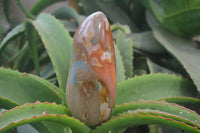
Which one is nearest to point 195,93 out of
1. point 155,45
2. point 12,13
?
point 155,45

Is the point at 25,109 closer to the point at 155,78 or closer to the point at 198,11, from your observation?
the point at 155,78

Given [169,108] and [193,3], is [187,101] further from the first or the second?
[193,3]

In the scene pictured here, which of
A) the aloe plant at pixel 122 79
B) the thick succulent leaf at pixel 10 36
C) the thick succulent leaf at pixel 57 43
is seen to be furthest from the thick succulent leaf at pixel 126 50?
the thick succulent leaf at pixel 10 36

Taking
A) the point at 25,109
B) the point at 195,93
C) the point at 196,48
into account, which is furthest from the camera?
the point at 196,48

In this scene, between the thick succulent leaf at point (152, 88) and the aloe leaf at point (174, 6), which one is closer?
the thick succulent leaf at point (152, 88)

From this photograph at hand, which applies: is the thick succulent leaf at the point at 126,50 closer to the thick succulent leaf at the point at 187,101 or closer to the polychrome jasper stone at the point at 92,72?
the thick succulent leaf at the point at 187,101

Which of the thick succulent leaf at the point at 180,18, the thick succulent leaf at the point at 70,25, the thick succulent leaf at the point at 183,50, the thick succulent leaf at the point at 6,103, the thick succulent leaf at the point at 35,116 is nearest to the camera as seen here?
the thick succulent leaf at the point at 35,116
